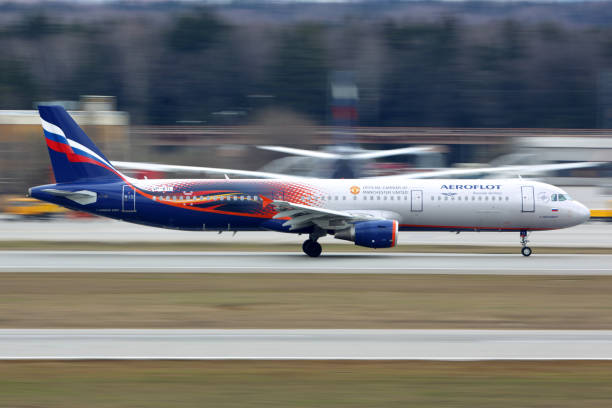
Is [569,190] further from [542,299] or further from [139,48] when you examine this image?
[139,48]

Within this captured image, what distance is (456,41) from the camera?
11319cm

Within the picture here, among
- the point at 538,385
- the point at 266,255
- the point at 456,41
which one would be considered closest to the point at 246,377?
the point at 538,385

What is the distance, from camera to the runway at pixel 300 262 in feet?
82.4

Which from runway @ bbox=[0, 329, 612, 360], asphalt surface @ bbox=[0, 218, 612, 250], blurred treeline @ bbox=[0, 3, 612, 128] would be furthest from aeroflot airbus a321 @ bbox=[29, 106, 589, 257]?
blurred treeline @ bbox=[0, 3, 612, 128]

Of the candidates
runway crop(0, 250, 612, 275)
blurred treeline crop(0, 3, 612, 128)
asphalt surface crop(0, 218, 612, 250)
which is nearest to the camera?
runway crop(0, 250, 612, 275)

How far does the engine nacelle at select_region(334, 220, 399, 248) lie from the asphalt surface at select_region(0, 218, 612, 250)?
619 centimetres

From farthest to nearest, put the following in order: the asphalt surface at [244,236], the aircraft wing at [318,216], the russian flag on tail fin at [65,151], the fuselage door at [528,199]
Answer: the asphalt surface at [244,236], the russian flag on tail fin at [65,151], the fuselage door at [528,199], the aircraft wing at [318,216]

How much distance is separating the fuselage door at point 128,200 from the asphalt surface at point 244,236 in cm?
454

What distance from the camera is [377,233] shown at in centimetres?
2756

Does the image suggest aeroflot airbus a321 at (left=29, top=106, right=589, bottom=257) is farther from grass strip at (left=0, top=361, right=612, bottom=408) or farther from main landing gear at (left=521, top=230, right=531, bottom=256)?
grass strip at (left=0, top=361, right=612, bottom=408)

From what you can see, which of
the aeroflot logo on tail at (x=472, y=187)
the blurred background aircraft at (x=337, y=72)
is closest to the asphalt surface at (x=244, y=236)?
the aeroflot logo on tail at (x=472, y=187)

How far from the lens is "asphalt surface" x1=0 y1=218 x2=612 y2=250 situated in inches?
1420

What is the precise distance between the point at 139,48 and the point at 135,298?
334 ft

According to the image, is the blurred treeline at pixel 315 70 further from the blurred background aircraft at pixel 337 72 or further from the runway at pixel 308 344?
the runway at pixel 308 344
